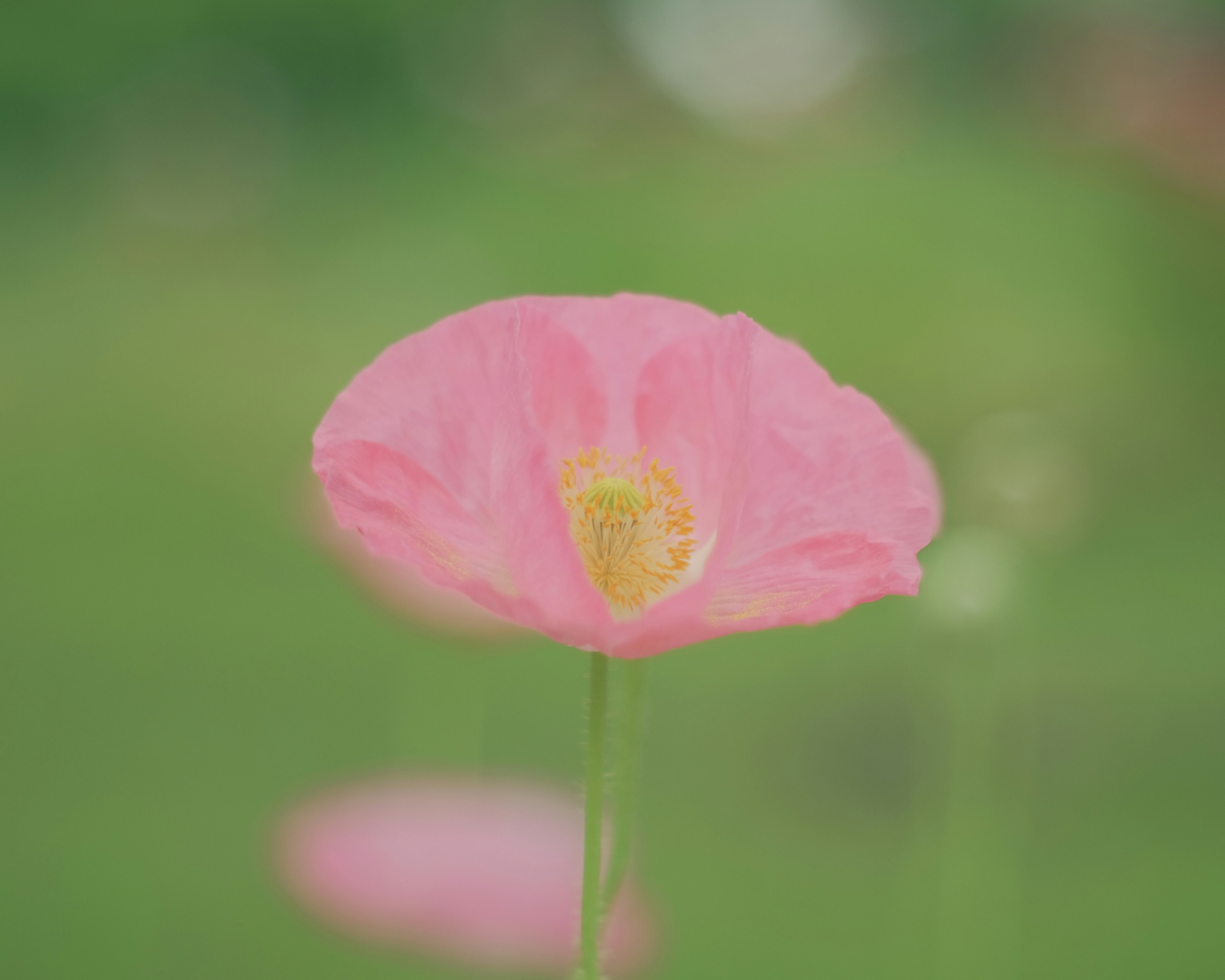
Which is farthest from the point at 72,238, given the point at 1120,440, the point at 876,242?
the point at 1120,440

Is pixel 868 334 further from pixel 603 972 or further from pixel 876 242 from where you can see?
pixel 603 972

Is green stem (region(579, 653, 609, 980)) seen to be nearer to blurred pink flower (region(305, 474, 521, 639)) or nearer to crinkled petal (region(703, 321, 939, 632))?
crinkled petal (region(703, 321, 939, 632))

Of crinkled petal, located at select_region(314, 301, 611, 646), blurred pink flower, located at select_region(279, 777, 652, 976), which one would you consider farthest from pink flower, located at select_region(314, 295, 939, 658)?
blurred pink flower, located at select_region(279, 777, 652, 976)

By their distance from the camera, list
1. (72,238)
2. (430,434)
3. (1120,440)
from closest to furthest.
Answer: (430,434) < (1120,440) < (72,238)

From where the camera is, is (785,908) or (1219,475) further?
(1219,475)

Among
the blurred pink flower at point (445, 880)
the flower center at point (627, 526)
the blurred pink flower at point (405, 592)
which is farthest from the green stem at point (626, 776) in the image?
the blurred pink flower at point (405, 592)

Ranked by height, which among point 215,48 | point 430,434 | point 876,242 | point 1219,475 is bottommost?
point 430,434

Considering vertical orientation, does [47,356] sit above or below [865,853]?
above
